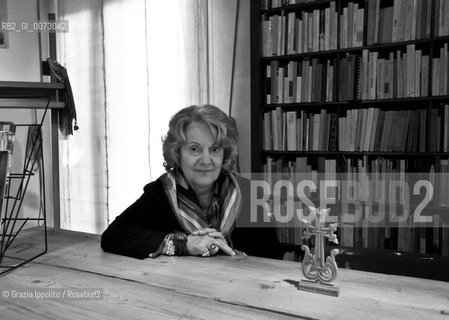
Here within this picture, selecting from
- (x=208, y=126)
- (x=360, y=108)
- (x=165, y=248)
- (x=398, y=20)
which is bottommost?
(x=165, y=248)

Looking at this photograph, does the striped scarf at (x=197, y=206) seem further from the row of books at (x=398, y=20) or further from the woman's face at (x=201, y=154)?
the row of books at (x=398, y=20)

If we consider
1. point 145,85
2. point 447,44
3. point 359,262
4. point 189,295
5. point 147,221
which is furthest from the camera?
point 145,85

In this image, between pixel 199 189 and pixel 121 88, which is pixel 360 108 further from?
pixel 121 88

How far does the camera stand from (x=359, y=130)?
290cm

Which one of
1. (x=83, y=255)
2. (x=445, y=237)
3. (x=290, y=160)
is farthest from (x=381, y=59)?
(x=83, y=255)

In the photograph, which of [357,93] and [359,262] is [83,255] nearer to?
[359,262]

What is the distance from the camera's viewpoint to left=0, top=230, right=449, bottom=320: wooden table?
844 mm

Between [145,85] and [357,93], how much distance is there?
1.81 meters

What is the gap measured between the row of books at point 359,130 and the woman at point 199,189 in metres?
1.35

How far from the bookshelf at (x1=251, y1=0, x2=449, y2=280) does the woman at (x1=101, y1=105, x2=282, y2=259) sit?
1.12m

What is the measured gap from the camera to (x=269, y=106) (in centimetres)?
322

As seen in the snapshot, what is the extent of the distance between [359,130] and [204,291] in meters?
2.20

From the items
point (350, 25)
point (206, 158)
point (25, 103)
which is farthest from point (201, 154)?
point (350, 25)

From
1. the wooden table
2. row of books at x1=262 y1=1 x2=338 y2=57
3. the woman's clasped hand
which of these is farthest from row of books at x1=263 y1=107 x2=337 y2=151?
the wooden table
